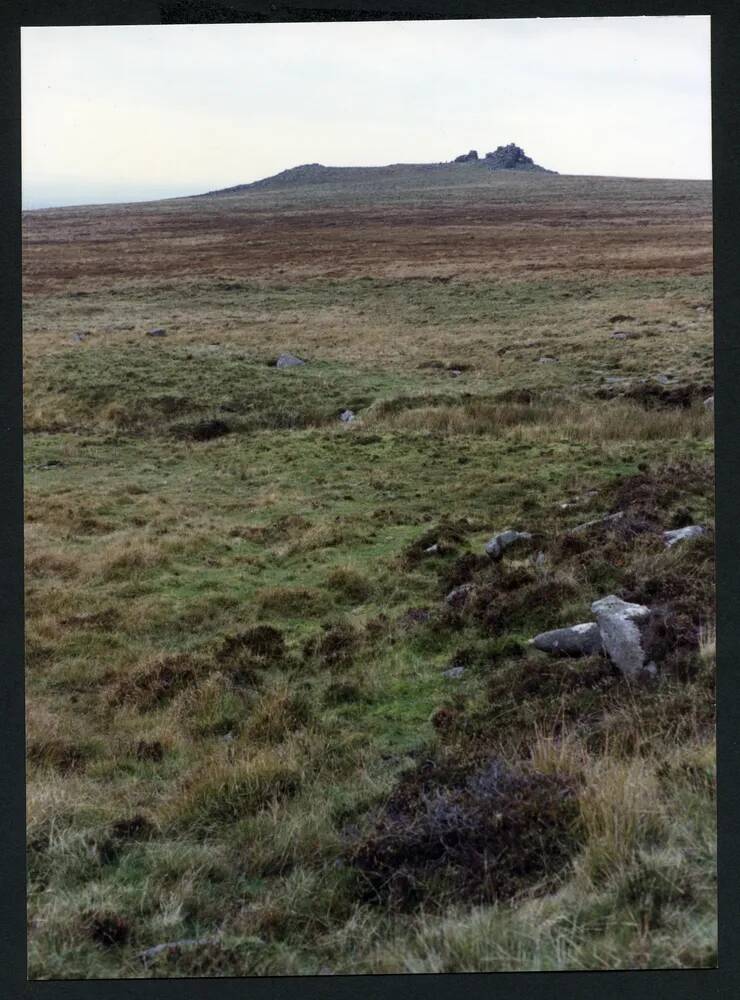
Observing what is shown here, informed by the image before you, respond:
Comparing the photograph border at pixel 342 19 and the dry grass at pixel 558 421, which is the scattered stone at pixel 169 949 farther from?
the dry grass at pixel 558 421

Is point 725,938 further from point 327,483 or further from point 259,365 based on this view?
point 259,365

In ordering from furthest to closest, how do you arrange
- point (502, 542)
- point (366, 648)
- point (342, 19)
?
point (502, 542)
point (366, 648)
point (342, 19)

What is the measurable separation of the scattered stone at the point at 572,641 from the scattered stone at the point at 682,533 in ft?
5.43

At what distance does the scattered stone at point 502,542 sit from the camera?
10781mm

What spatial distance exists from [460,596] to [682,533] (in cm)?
229

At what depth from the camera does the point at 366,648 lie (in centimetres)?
929

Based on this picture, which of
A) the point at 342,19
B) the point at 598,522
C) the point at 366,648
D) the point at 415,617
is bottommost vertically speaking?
the point at 366,648

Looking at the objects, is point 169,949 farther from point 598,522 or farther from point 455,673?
point 598,522

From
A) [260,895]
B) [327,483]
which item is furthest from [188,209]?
[260,895]

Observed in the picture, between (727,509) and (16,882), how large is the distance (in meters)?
4.42

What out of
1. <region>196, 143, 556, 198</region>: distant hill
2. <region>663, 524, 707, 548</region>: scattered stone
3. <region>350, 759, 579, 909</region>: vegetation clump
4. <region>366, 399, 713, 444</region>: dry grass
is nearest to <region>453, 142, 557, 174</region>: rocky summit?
<region>196, 143, 556, 198</region>: distant hill

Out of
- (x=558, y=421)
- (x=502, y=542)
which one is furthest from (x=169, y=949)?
(x=558, y=421)

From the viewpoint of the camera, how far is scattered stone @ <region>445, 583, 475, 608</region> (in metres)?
9.47

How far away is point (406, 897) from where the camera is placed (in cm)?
529
